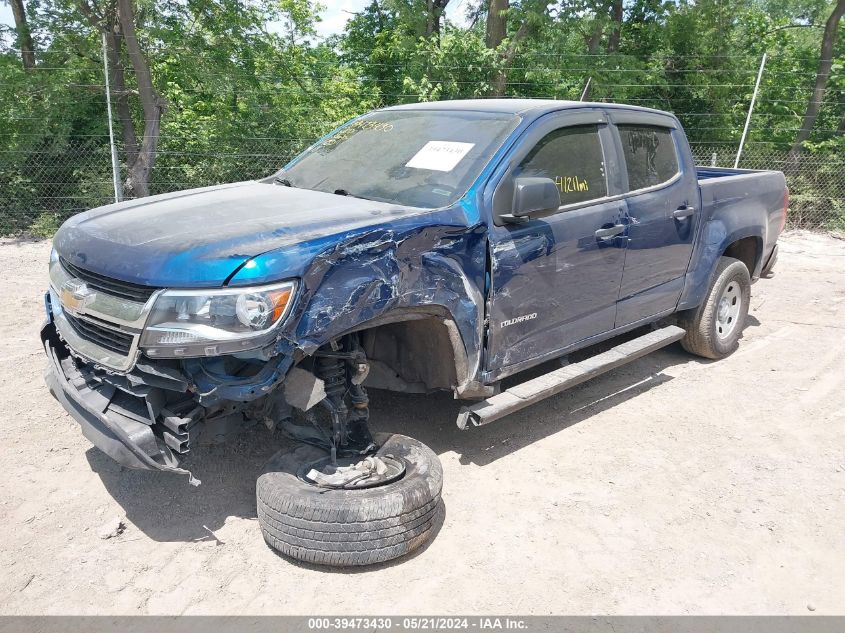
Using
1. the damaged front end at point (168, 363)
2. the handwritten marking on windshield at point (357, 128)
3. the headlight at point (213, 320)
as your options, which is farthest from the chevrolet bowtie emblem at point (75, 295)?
the handwritten marking on windshield at point (357, 128)

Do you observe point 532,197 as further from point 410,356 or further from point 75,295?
point 75,295

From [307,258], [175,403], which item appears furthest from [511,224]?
[175,403]

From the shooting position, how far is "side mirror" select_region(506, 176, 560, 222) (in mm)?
3639

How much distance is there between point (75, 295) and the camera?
321 cm

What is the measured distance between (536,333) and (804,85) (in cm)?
1333

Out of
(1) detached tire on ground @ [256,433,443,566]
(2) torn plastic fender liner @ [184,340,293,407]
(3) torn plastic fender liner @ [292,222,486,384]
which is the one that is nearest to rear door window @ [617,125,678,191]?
(3) torn plastic fender liner @ [292,222,486,384]

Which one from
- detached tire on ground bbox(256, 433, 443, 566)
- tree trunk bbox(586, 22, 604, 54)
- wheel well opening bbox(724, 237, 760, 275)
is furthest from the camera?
tree trunk bbox(586, 22, 604, 54)

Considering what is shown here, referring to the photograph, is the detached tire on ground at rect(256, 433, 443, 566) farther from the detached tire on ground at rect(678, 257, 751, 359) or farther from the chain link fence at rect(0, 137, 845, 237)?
the chain link fence at rect(0, 137, 845, 237)

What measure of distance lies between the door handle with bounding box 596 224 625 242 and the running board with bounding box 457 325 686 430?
0.82m

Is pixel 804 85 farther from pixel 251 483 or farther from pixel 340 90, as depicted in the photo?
pixel 251 483

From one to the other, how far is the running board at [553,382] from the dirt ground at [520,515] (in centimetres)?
41

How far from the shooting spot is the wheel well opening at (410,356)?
365cm

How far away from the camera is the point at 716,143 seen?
1291cm

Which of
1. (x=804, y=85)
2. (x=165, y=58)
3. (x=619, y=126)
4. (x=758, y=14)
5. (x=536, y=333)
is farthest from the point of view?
(x=758, y=14)
